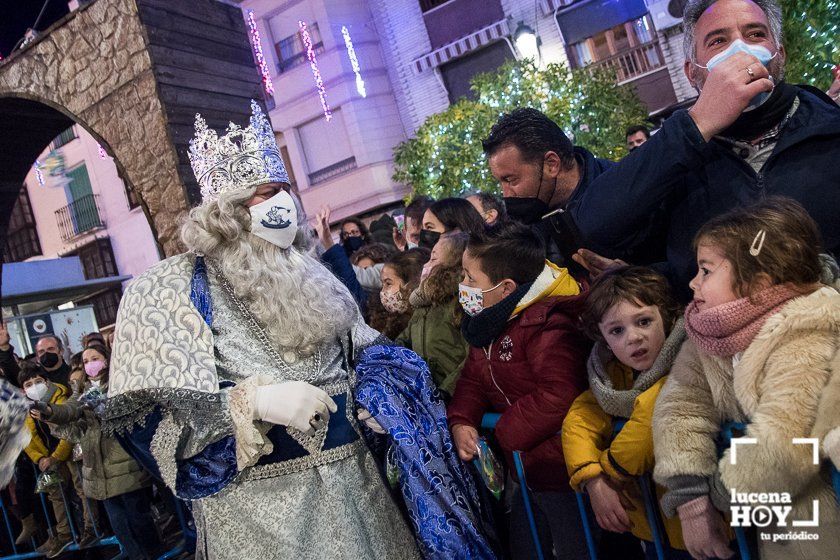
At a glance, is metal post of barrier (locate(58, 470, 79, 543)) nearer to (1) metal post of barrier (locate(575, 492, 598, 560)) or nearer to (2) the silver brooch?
(2) the silver brooch

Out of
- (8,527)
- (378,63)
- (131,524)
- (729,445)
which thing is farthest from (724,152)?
(378,63)

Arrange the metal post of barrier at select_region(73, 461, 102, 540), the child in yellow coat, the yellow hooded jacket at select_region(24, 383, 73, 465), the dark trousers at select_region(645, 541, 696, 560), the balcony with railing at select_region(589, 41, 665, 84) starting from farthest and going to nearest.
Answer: the balcony with railing at select_region(589, 41, 665, 84)
the yellow hooded jacket at select_region(24, 383, 73, 465)
the metal post of barrier at select_region(73, 461, 102, 540)
the dark trousers at select_region(645, 541, 696, 560)
the child in yellow coat

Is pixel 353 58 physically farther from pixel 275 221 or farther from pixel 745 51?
pixel 745 51

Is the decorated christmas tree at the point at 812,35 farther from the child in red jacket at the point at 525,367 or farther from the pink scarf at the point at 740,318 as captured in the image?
the pink scarf at the point at 740,318

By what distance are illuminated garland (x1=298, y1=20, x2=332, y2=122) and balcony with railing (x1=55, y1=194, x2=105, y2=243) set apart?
8.46m

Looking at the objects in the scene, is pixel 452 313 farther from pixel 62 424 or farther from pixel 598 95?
pixel 598 95

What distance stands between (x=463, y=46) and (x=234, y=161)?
643 inches

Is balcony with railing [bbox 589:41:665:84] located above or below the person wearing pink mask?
above

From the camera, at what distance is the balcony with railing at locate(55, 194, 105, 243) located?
22.4 metres

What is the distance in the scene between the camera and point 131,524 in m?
5.04

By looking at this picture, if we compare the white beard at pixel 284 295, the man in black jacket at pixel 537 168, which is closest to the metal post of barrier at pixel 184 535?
the white beard at pixel 284 295

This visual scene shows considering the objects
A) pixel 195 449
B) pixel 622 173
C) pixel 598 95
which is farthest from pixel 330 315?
pixel 598 95

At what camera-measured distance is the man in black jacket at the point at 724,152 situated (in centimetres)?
176

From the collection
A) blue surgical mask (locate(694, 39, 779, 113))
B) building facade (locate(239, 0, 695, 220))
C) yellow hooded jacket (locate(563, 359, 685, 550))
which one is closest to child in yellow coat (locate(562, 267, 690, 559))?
yellow hooded jacket (locate(563, 359, 685, 550))
